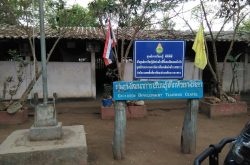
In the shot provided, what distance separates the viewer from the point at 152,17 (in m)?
9.36

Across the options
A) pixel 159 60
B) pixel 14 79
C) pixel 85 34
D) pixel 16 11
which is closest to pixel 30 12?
pixel 16 11

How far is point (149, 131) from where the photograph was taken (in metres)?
8.02

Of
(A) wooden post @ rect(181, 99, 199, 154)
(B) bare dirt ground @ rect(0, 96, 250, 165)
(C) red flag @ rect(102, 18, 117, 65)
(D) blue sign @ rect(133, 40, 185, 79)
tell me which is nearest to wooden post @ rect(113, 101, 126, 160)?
(B) bare dirt ground @ rect(0, 96, 250, 165)

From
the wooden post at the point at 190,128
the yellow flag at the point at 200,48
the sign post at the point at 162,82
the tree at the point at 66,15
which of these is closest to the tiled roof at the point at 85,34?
the tree at the point at 66,15

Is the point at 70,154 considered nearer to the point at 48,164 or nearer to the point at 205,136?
the point at 48,164

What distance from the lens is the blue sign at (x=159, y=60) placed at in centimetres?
591

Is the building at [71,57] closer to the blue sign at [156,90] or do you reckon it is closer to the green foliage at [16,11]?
the green foliage at [16,11]

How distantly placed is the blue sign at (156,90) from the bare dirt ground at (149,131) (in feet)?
3.66

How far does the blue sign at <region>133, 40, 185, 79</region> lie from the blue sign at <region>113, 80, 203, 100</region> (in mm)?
234

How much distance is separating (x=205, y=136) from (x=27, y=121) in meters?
5.12

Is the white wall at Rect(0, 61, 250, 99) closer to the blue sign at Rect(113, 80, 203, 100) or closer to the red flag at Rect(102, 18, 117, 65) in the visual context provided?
the red flag at Rect(102, 18, 117, 65)

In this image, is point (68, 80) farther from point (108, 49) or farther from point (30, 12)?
point (108, 49)

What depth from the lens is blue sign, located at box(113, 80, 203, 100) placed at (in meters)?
5.64

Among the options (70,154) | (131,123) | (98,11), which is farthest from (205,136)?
(98,11)
